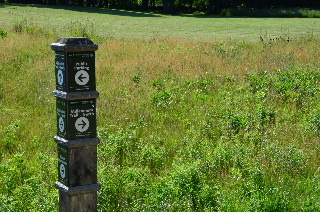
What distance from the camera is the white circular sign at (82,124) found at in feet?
13.5

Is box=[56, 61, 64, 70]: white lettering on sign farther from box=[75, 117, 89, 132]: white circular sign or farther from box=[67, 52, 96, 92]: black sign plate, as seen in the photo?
box=[75, 117, 89, 132]: white circular sign

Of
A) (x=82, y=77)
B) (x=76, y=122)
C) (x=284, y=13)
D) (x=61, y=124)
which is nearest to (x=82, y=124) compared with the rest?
(x=76, y=122)

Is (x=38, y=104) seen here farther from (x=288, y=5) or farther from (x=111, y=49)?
(x=288, y=5)

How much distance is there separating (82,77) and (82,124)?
0.39 m

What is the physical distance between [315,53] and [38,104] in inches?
404

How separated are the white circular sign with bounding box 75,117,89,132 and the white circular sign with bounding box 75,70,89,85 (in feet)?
0.97

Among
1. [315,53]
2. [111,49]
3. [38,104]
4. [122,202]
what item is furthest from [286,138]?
[111,49]

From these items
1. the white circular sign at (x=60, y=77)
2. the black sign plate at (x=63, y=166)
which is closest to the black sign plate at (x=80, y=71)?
the white circular sign at (x=60, y=77)

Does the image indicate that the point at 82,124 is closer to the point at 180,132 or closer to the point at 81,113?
the point at 81,113

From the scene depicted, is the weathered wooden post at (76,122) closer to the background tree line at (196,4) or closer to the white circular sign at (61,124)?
the white circular sign at (61,124)

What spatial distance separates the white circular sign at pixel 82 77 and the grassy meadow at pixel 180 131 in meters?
1.88

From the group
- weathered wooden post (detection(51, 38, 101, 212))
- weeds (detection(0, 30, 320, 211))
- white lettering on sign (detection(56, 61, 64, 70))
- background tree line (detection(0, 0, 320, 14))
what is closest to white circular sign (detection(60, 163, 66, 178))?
weathered wooden post (detection(51, 38, 101, 212))

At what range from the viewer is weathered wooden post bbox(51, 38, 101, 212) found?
4.04 meters

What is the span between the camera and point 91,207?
14.0 feet
